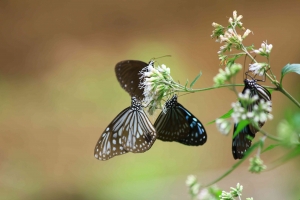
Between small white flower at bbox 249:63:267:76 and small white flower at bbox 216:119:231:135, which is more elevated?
small white flower at bbox 249:63:267:76

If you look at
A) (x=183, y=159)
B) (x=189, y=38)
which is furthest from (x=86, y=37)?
(x=183, y=159)

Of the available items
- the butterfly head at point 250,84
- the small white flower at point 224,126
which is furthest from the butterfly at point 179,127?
the small white flower at point 224,126

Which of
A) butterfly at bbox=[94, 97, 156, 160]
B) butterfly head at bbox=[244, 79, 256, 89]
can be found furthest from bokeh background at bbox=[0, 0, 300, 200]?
butterfly head at bbox=[244, 79, 256, 89]

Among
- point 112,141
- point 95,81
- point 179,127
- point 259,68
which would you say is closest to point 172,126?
point 179,127

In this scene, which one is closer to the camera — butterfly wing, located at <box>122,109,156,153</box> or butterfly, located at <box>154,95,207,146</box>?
butterfly, located at <box>154,95,207,146</box>

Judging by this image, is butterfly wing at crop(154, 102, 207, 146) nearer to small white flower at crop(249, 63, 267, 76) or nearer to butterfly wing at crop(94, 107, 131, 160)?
butterfly wing at crop(94, 107, 131, 160)

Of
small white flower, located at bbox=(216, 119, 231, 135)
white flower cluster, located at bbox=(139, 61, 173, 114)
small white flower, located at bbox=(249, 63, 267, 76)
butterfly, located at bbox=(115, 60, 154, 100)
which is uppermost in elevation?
butterfly, located at bbox=(115, 60, 154, 100)

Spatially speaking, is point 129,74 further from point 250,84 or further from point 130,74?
point 250,84
